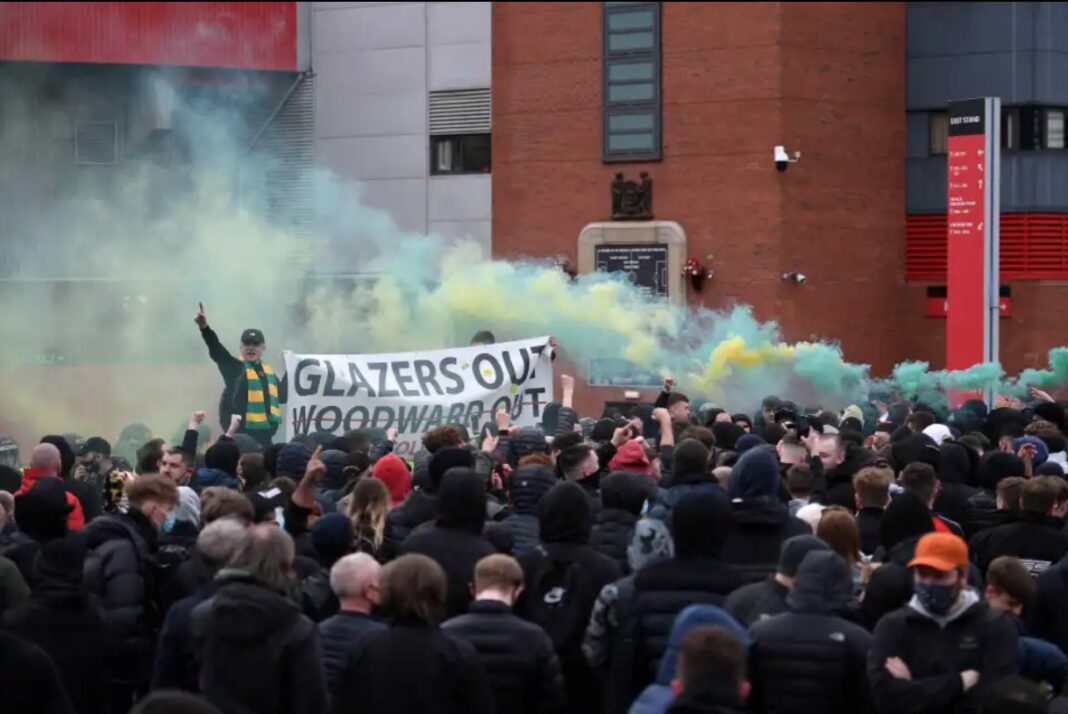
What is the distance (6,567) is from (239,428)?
893 cm

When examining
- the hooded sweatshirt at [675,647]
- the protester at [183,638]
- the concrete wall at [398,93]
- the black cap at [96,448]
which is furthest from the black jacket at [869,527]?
the concrete wall at [398,93]

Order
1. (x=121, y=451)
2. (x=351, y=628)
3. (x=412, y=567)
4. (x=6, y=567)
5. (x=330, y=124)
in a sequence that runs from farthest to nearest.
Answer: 1. (x=330, y=124)
2. (x=121, y=451)
3. (x=6, y=567)
4. (x=351, y=628)
5. (x=412, y=567)

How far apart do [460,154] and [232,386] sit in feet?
60.4

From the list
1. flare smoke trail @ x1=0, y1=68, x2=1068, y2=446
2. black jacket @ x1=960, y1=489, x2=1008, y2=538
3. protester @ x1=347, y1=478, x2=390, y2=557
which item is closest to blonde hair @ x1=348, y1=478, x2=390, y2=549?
protester @ x1=347, y1=478, x2=390, y2=557

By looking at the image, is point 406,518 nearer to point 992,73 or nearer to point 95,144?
point 992,73

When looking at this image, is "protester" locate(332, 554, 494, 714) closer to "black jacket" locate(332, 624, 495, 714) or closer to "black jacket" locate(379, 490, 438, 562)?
"black jacket" locate(332, 624, 495, 714)

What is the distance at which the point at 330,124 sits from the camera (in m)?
36.6

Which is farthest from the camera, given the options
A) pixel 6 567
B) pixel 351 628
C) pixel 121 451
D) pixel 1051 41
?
pixel 1051 41

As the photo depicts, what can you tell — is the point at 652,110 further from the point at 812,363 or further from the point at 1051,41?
the point at 812,363

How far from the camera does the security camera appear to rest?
31562 millimetres

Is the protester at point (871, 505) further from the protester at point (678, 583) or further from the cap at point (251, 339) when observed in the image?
the cap at point (251, 339)

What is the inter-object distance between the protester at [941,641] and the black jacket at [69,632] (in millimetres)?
3343

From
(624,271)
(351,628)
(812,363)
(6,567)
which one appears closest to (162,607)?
(6,567)

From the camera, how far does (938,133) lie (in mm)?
33812
